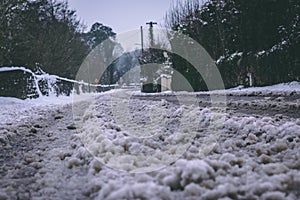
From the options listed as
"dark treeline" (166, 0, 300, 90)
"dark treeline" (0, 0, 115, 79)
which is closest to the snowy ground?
"dark treeline" (166, 0, 300, 90)

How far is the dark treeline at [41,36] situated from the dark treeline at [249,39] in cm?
823

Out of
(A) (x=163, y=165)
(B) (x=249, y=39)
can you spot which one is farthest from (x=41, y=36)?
(A) (x=163, y=165)

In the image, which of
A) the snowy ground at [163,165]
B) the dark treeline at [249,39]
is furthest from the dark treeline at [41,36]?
the snowy ground at [163,165]

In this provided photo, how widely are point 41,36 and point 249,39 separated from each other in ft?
43.0

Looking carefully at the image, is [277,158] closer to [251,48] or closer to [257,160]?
[257,160]

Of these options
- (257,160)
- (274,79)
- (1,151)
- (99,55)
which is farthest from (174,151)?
(99,55)

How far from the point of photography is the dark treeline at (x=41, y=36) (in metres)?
12.0

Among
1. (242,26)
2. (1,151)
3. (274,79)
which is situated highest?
(242,26)

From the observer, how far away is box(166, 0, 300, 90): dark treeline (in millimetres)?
9711

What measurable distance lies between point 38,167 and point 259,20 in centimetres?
1172

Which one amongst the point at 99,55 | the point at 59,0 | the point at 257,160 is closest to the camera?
the point at 257,160

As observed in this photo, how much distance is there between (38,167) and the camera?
1.75 m

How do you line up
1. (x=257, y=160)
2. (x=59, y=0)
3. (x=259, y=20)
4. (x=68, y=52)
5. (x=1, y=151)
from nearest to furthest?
(x=257, y=160)
(x=1, y=151)
(x=259, y=20)
(x=68, y=52)
(x=59, y=0)

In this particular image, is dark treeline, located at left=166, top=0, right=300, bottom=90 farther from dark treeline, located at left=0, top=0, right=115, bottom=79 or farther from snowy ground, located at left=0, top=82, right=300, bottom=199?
dark treeline, located at left=0, top=0, right=115, bottom=79
